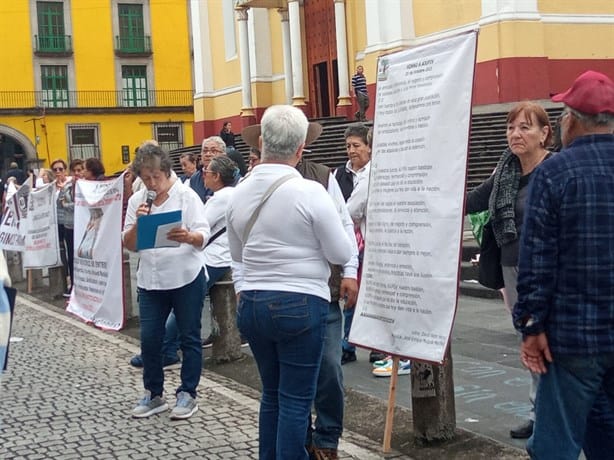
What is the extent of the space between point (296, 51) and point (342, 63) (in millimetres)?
2837

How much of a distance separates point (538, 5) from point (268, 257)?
20.6 m

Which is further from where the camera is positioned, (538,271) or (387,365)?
(387,365)

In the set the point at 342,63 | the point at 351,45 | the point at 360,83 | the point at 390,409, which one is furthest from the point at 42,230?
the point at 351,45

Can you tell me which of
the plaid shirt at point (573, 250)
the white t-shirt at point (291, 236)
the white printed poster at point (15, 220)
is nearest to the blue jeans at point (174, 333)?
the white t-shirt at point (291, 236)

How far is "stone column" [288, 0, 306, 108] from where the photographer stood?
30719 millimetres

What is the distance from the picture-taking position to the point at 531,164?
481 cm

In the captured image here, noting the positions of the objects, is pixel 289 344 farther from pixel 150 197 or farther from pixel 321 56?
pixel 321 56

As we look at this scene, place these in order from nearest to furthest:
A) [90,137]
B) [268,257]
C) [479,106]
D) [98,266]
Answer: [268,257] < [98,266] < [479,106] < [90,137]

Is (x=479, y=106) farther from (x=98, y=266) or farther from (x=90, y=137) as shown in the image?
(x=90, y=137)

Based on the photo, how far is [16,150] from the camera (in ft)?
163

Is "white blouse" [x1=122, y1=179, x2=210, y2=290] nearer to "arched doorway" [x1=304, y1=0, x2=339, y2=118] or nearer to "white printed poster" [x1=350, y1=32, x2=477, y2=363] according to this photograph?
"white printed poster" [x1=350, y1=32, x2=477, y2=363]

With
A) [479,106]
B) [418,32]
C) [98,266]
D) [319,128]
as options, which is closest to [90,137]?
[418,32]

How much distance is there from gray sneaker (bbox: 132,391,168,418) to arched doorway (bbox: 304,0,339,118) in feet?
81.8

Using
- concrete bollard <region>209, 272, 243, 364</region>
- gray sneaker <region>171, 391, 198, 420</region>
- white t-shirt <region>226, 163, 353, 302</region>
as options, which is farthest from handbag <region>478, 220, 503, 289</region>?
concrete bollard <region>209, 272, 243, 364</region>
